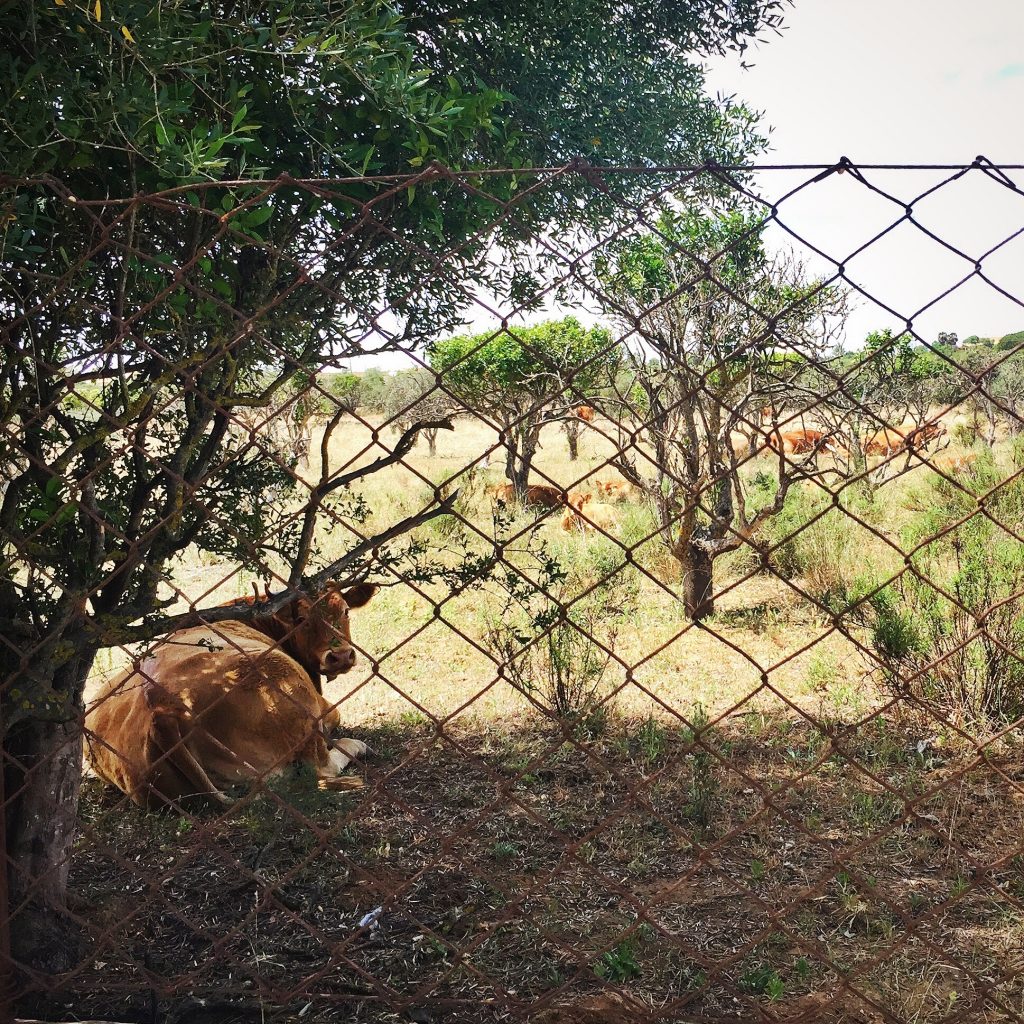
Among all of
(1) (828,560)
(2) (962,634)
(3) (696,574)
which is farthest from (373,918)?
(1) (828,560)

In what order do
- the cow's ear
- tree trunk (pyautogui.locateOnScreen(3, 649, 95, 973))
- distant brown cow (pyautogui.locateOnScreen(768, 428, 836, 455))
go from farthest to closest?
the cow's ear < tree trunk (pyautogui.locateOnScreen(3, 649, 95, 973)) < distant brown cow (pyautogui.locateOnScreen(768, 428, 836, 455))

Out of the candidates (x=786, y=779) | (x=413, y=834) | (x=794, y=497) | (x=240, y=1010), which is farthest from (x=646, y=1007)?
(x=794, y=497)

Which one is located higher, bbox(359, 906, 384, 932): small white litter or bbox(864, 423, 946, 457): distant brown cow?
bbox(864, 423, 946, 457): distant brown cow

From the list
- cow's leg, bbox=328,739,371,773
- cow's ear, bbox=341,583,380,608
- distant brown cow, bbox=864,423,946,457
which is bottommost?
cow's leg, bbox=328,739,371,773

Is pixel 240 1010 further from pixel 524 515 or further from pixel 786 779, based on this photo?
pixel 524 515

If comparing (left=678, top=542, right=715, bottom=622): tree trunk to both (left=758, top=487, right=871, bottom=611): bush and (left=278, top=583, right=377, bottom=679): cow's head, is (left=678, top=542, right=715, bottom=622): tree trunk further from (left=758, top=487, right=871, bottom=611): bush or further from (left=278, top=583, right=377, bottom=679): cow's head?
(left=278, top=583, right=377, bottom=679): cow's head

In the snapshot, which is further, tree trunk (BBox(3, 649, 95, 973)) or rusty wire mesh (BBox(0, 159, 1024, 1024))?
tree trunk (BBox(3, 649, 95, 973))

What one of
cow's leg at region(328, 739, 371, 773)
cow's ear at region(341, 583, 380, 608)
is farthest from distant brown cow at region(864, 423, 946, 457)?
cow's leg at region(328, 739, 371, 773)

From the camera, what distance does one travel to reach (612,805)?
4320 mm

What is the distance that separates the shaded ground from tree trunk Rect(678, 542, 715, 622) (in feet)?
8.27

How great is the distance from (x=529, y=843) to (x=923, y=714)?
2.37 metres

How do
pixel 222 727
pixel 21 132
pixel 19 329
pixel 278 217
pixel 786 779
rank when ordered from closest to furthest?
pixel 21 132 → pixel 19 329 → pixel 278 217 → pixel 222 727 → pixel 786 779

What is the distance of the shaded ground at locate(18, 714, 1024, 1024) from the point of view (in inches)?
89.9

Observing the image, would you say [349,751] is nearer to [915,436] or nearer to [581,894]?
[581,894]
